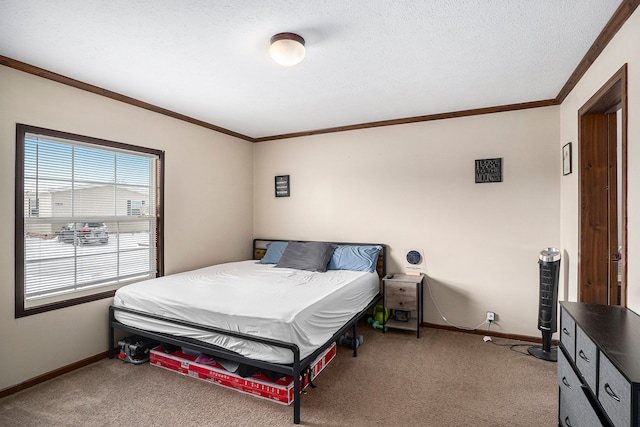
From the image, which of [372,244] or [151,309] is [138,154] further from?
[372,244]

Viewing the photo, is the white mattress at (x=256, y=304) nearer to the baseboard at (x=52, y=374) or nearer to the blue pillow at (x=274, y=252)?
the baseboard at (x=52, y=374)

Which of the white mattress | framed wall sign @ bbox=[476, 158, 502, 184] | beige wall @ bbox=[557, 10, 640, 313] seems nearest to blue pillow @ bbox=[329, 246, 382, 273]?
the white mattress

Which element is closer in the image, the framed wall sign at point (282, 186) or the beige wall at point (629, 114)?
the beige wall at point (629, 114)

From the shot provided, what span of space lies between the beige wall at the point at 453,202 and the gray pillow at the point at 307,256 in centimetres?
38

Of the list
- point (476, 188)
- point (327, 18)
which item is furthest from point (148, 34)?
point (476, 188)

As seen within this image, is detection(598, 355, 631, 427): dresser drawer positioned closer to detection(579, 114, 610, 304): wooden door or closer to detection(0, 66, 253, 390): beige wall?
detection(579, 114, 610, 304): wooden door

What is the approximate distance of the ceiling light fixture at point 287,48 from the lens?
2.13 metres

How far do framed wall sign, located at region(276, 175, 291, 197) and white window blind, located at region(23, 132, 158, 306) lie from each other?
1736mm

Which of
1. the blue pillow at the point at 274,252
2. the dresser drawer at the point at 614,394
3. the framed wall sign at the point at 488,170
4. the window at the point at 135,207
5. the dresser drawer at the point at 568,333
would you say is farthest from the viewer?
the blue pillow at the point at 274,252

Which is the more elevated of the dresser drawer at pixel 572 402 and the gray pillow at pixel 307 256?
the gray pillow at pixel 307 256

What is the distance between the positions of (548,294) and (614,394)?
215 centimetres

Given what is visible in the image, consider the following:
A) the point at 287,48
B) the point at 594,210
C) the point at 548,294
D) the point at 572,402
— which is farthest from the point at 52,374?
the point at 594,210

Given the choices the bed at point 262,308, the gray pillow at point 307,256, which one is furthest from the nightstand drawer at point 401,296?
the gray pillow at point 307,256

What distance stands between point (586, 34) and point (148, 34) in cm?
285
